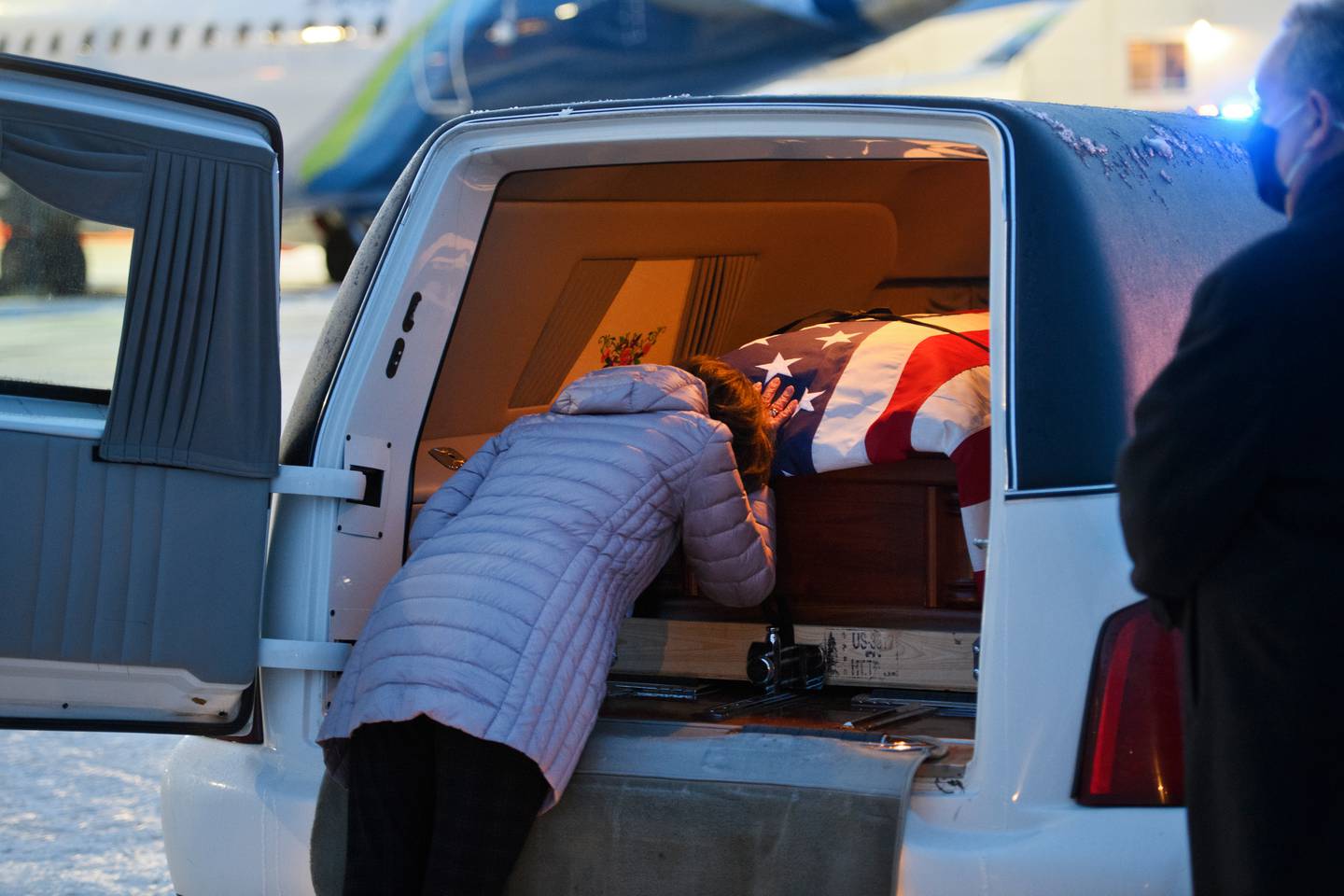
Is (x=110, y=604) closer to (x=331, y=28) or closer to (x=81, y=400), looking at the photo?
(x=81, y=400)

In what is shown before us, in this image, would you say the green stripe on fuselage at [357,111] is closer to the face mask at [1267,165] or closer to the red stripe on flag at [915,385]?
the red stripe on flag at [915,385]

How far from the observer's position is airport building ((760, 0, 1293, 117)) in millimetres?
15312

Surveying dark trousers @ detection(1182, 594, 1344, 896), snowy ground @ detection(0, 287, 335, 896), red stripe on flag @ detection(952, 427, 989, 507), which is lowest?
snowy ground @ detection(0, 287, 335, 896)

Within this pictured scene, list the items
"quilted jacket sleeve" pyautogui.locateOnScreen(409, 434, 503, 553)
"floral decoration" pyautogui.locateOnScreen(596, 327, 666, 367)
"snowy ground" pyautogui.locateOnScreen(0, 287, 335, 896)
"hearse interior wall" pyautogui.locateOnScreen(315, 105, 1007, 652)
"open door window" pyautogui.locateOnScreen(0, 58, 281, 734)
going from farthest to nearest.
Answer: "floral decoration" pyautogui.locateOnScreen(596, 327, 666, 367)
"snowy ground" pyautogui.locateOnScreen(0, 287, 335, 896)
"quilted jacket sleeve" pyautogui.locateOnScreen(409, 434, 503, 553)
"hearse interior wall" pyautogui.locateOnScreen(315, 105, 1007, 652)
"open door window" pyautogui.locateOnScreen(0, 58, 281, 734)

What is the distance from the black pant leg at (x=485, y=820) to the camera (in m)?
2.43

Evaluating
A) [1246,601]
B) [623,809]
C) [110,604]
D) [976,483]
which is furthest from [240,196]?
[1246,601]

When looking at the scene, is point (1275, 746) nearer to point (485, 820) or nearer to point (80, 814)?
point (485, 820)

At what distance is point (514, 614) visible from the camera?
2.52 meters

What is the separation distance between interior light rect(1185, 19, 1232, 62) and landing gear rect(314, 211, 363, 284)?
901 cm

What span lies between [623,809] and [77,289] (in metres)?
1.35

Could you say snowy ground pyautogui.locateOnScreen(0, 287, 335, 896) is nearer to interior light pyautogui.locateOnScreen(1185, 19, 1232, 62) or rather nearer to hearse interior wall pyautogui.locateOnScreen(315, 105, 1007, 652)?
hearse interior wall pyautogui.locateOnScreen(315, 105, 1007, 652)

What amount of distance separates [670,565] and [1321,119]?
205cm

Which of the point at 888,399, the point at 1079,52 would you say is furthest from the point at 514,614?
the point at 1079,52

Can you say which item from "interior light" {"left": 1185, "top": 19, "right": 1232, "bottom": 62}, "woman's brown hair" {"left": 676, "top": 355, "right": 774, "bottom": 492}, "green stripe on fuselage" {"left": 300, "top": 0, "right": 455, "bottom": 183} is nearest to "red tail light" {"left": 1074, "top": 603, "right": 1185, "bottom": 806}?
"woman's brown hair" {"left": 676, "top": 355, "right": 774, "bottom": 492}
